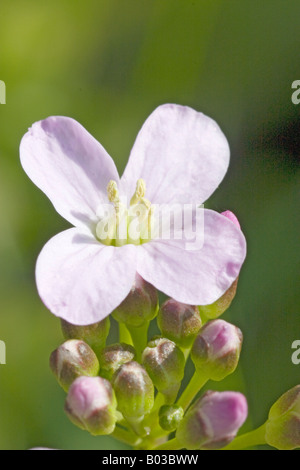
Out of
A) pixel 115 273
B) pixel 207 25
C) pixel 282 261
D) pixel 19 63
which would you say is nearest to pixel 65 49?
pixel 19 63

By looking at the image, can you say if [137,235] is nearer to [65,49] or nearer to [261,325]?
[261,325]

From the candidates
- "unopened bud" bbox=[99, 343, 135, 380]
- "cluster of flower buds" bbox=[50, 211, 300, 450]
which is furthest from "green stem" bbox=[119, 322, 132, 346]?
"unopened bud" bbox=[99, 343, 135, 380]

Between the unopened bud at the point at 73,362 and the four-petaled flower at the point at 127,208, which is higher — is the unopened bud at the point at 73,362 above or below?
below

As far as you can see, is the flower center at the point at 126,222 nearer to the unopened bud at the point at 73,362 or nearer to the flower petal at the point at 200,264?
the flower petal at the point at 200,264

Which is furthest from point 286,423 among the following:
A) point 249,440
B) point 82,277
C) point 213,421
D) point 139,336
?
point 82,277

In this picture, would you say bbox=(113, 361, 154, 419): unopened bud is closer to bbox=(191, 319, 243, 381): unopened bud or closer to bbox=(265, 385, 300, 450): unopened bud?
bbox=(191, 319, 243, 381): unopened bud

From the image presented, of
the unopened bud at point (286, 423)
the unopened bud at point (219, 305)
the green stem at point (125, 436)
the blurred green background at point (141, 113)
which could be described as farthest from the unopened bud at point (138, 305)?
the blurred green background at point (141, 113)

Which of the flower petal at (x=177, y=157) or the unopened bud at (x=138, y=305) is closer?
the unopened bud at (x=138, y=305)
